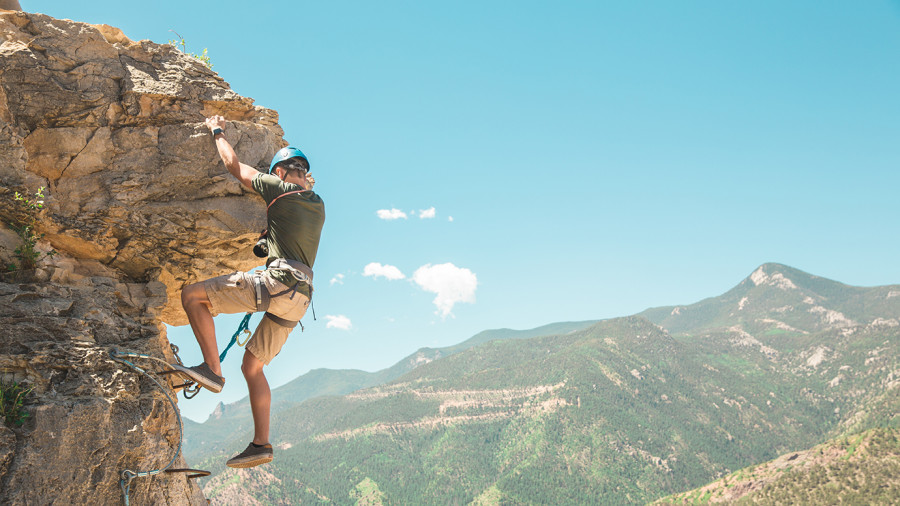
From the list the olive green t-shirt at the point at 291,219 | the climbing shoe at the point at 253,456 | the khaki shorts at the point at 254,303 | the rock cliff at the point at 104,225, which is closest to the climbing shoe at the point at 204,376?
the khaki shorts at the point at 254,303

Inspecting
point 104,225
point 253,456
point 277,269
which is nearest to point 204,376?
point 253,456

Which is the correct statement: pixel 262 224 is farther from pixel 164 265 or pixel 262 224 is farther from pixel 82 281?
pixel 82 281

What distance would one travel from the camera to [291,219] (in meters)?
7.42

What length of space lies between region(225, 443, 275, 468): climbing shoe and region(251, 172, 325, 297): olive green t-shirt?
2.14m

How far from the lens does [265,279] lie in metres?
7.07

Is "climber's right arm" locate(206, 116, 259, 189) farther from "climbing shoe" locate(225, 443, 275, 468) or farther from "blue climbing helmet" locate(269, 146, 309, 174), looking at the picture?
"climbing shoe" locate(225, 443, 275, 468)

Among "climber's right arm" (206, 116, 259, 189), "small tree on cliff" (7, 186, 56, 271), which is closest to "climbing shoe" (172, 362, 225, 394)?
"climber's right arm" (206, 116, 259, 189)

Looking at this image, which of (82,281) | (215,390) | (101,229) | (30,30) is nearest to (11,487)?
(215,390)

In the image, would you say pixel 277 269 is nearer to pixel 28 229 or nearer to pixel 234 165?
pixel 234 165

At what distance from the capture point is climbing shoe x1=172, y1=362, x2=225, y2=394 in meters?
6.82

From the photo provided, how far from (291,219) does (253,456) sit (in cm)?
316

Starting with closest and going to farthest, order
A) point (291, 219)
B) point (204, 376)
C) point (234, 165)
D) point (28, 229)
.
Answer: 1. point (204, 376)
2. point (291, 219)
3. point (234, 165)
4. point (28, 229)

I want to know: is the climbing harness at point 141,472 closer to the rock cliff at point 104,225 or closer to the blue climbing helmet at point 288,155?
the rock cliff at point 104,225

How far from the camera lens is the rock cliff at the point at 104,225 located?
6496 millimetres
